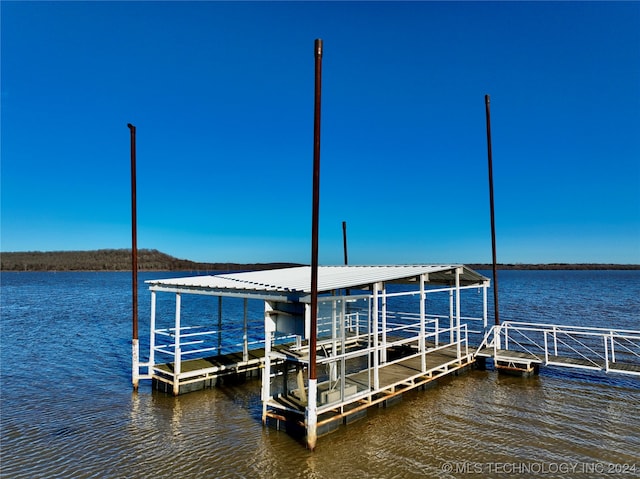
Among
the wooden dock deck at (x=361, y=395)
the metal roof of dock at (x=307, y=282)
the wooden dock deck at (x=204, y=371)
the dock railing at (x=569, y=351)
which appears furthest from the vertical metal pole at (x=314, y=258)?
the dock railing at (x=569, y=351)

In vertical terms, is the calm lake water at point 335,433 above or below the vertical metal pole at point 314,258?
below

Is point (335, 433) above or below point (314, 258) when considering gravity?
below

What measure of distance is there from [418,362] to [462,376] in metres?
1.86

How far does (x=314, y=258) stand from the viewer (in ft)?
25.1

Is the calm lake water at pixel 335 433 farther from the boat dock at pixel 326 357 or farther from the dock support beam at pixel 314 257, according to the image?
the dock support beam at pixel 314 257

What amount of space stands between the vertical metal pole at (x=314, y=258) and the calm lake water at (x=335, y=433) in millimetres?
605

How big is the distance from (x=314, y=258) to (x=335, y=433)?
3.72 meters

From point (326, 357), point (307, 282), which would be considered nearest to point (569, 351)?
point (326, 357)

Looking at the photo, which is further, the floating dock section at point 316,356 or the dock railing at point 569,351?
the dock railing at point 569,351

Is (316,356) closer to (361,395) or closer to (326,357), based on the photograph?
(326,357)

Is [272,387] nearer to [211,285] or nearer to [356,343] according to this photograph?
[211,285]

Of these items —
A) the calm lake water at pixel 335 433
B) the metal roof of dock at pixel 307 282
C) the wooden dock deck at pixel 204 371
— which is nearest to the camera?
the calm lake water at pixel 335 433

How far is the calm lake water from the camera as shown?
7.09 metres

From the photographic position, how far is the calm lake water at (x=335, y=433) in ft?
23.3
